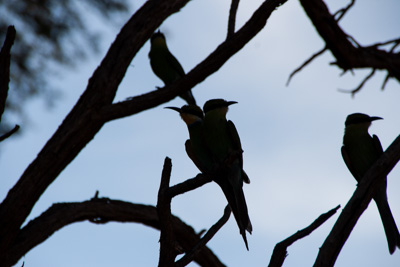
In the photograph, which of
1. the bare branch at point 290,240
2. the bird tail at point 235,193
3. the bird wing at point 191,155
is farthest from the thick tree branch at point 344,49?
the bare branch at point 290,240

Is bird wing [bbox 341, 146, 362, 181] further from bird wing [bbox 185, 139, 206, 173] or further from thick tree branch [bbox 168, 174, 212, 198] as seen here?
thick tree branch [bbox 168, 174, 212, 198]

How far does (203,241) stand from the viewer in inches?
125

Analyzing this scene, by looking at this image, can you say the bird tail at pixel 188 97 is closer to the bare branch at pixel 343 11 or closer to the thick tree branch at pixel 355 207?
the bare branch at pixel 343 11

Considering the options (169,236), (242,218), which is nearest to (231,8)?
(242,218)

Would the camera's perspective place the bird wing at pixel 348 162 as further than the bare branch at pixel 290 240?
Yes

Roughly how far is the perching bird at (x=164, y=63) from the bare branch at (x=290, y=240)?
4.25 m

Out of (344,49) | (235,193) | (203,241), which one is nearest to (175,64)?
(344,49)

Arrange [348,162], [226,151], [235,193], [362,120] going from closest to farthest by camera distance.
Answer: [235,193] < [226,151] < [348,162] < [362,120]

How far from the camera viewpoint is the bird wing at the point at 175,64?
6.93 meters

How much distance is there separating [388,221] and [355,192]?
36.5 inches

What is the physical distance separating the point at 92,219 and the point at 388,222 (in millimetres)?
2448

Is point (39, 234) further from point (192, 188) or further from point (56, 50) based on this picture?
point (56, 50)

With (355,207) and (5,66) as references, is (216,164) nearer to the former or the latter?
(355,207)

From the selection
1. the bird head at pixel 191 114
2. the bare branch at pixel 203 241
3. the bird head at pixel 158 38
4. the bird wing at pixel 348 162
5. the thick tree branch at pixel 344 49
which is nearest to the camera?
the bare branch at pixel 203 241
